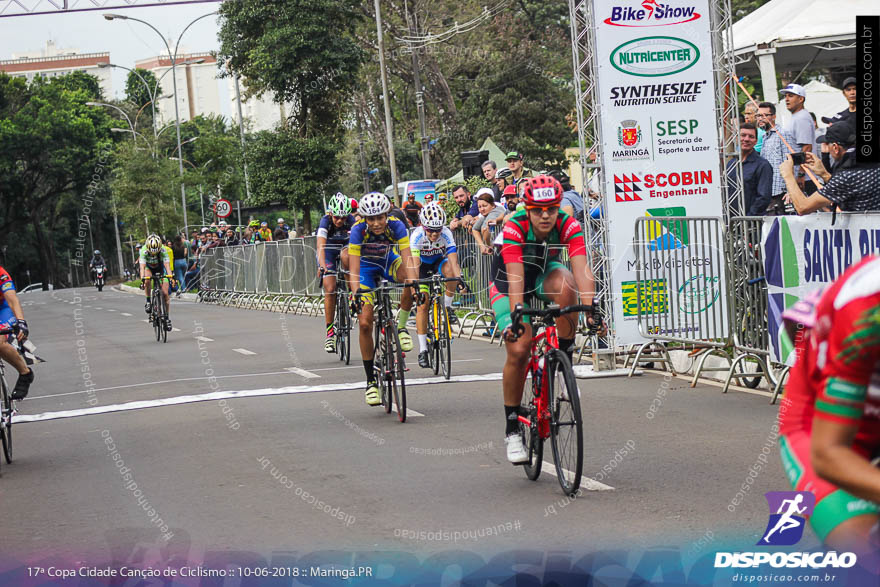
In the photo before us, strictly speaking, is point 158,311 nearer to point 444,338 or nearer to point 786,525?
point 444,338

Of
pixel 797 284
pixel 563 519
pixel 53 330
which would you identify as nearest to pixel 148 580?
pixel 563 519

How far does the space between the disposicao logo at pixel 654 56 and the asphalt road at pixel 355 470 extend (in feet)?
11.3

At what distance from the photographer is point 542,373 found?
7441 millimetres

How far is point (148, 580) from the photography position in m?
5.86

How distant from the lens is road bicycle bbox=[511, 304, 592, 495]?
23.1ft

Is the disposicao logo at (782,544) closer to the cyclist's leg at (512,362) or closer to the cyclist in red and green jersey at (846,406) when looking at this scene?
the cyclist in red and green jersey at (846,406)

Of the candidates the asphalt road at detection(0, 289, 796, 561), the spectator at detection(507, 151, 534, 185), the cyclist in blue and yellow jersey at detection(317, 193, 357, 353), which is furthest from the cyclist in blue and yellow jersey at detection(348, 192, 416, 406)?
the spectator at detection(507, 151, 534, 185)

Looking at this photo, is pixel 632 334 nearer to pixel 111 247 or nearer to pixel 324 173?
pixel 324 173

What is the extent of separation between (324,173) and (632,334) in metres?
32.9

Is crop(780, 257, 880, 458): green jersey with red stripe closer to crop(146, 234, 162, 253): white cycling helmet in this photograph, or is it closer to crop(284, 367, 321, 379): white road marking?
crop(284, 367, 321, 379): white road marking

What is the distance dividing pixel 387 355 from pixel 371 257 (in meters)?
1.12

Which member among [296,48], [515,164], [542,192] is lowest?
[542,192]

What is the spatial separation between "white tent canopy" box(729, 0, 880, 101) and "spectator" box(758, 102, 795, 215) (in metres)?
5.19

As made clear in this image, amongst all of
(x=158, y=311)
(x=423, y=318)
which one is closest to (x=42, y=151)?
(x=158, y=311)
